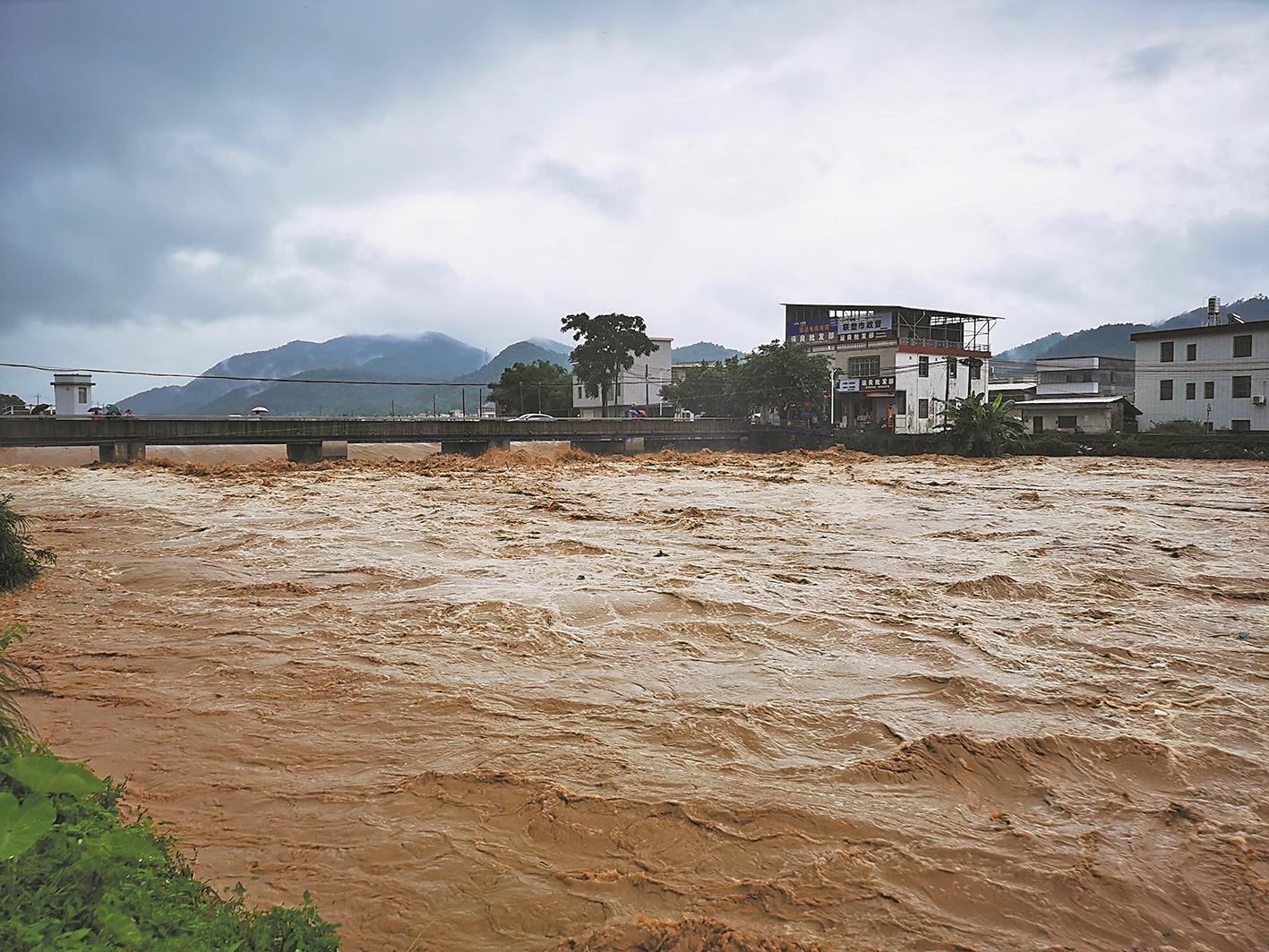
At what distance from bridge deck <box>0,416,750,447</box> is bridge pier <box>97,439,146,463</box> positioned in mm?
240

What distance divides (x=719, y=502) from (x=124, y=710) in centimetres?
1550

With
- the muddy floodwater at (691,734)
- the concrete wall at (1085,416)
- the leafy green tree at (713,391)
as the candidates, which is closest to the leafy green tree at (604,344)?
the leafy green tree at (713,391)

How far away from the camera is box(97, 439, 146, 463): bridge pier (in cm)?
3136

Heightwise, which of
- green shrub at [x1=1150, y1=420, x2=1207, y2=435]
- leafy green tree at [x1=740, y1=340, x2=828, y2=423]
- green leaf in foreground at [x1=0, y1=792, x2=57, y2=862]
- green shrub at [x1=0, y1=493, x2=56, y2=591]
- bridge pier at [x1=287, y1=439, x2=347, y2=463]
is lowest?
green shrub at [x1=0, y1=493, x2=56, y2=591]

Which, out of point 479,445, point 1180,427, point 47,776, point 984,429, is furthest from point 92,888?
point 1180,427

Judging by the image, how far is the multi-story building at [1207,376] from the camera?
42.6 m

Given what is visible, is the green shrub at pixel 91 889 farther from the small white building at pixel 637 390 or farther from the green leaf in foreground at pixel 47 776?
the small white building at pixel 637 390

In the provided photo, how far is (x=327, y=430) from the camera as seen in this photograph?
36844 mm

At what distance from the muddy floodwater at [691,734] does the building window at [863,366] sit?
4447 cm

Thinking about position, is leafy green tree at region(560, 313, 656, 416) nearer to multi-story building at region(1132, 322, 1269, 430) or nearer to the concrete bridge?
the concrete bridge

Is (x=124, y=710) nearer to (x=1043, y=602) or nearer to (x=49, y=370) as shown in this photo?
(x=1043, y=602)

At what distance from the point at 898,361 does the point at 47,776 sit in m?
55.2

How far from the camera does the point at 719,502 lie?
20.0 meters

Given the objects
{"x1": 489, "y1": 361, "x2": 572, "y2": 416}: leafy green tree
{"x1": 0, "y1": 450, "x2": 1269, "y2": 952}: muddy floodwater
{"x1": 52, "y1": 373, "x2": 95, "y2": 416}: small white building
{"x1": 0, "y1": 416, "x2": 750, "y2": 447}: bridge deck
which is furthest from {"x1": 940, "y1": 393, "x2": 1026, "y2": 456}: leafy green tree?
{"x1": 52, "y1": 373, "x2": 95, "y2": 416}: small white building
